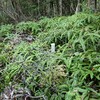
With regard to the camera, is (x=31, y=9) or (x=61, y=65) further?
(x=31, y=9)

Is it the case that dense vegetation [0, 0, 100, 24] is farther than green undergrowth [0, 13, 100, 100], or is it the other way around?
dense vegetation [0, 0, 100, 24]

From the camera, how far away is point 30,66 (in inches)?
112

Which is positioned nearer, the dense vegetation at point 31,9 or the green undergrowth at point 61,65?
the green undergrowth at point 61,65

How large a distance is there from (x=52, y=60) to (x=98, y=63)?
25.1 inches

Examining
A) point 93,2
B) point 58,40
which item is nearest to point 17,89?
point 58,40

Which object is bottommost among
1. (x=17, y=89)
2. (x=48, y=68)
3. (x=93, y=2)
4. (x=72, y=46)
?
(x=17, y=89)

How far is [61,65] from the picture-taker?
8.64ft

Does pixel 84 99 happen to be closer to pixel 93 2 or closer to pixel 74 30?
pixel 74 30

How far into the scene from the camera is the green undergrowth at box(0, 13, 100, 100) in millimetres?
2307

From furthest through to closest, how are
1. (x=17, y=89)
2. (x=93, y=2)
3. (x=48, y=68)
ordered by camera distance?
(x=93, y=2) < (x=48, y=68) < (x=17, y=89)

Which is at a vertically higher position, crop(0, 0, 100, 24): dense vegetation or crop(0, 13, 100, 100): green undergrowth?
crop(0, 0, 100, 24): dense vegetation

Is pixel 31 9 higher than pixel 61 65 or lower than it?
higher

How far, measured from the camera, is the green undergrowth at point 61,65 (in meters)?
2.31

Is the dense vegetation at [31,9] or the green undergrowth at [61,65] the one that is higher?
the dense vegetation at [31,9]
